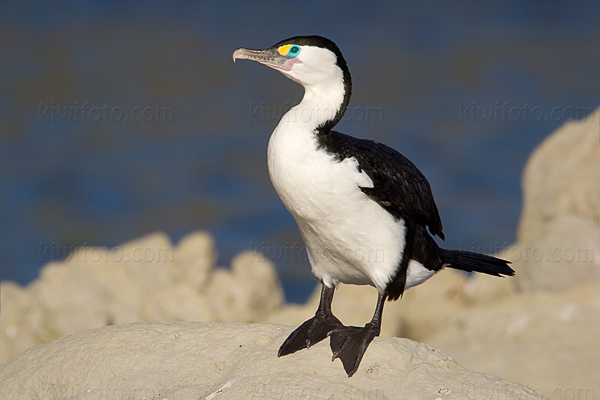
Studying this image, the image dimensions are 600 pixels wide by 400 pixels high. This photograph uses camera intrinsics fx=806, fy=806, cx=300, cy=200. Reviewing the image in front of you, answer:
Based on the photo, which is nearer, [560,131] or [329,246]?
[329,246]

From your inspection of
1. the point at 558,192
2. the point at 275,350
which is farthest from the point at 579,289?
the point at 275,350

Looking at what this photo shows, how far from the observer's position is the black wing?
4742mm

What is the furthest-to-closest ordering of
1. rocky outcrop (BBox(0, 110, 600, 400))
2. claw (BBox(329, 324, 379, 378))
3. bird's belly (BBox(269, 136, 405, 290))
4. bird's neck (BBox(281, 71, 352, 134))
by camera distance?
rocky outcrop (BBox(0, 110, 600, 400))
bird's neck (BBox(281, 71, 352, 134))
bird's belly (BBox(269, 136, 405, 290))
claw (BBox(329, 324, 379, 378))

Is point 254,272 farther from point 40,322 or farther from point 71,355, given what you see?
point 71,355

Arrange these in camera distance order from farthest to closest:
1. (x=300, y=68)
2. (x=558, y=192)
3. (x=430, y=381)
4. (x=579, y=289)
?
(x=558, y=192)
(x=579, y=289)
(x=300, y=68)
(x=430, y=381)

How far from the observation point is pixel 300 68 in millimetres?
4715

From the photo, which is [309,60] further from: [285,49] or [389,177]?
[389,177]

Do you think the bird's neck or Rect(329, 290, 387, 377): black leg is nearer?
Rect(329, 290, 387, 377): black leg

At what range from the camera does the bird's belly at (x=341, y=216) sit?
4578 millimetres

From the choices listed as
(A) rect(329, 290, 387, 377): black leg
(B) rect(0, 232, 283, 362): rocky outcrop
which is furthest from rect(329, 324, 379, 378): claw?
(B) rect(0, 232, 283, 362): rocky outcrop

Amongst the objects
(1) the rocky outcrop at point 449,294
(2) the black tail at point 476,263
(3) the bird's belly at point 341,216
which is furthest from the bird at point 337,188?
(1) the rocky outcrop at point 449,294

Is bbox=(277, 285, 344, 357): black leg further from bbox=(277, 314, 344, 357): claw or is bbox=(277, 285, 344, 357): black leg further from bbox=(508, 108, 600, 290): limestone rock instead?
bbox=(508, 108, 600, 290): limestone rock

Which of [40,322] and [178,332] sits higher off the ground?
[178,332]

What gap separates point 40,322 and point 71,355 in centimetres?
350
